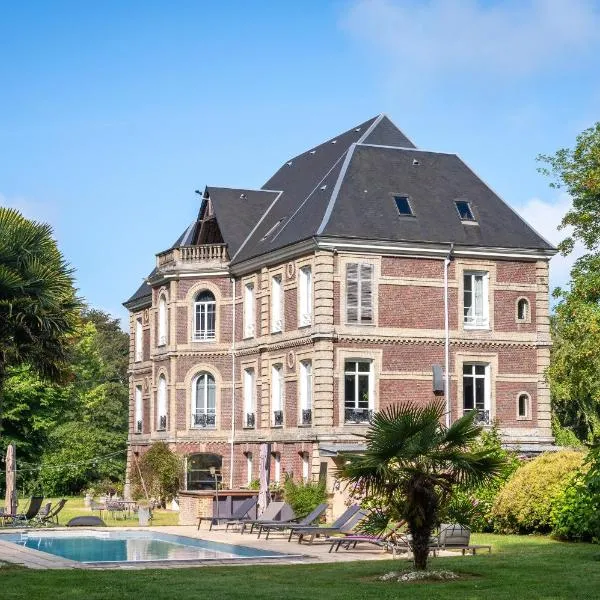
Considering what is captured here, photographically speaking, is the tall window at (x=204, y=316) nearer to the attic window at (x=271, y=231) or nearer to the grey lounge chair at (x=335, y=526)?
the attic window at (x=271, y=231)

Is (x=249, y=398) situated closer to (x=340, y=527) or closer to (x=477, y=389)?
(x=477, y=389)

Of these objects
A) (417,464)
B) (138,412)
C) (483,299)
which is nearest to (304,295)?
(483,299)

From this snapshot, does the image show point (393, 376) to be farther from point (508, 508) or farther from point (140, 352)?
point (140, 352)

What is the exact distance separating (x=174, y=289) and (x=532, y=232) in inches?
501

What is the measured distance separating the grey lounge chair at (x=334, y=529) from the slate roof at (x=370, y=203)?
13258 mm

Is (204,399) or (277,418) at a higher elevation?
(204,399)

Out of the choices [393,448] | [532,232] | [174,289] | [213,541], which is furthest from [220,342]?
[393,448]

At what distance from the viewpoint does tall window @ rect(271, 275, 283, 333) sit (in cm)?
4181

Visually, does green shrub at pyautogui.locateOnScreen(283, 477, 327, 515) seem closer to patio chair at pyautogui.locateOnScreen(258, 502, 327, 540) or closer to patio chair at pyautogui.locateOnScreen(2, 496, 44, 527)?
patio chair at pyautogui.locateOnScreen(258, 502, 327, 540)

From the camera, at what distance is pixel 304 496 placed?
35344mm

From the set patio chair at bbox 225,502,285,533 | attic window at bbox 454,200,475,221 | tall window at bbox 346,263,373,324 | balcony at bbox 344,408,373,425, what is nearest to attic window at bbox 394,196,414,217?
attic window at bbox 454,200,475,221

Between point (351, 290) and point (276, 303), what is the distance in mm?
3912

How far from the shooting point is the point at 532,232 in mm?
42344

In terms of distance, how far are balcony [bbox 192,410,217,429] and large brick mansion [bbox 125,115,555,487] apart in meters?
0.05
